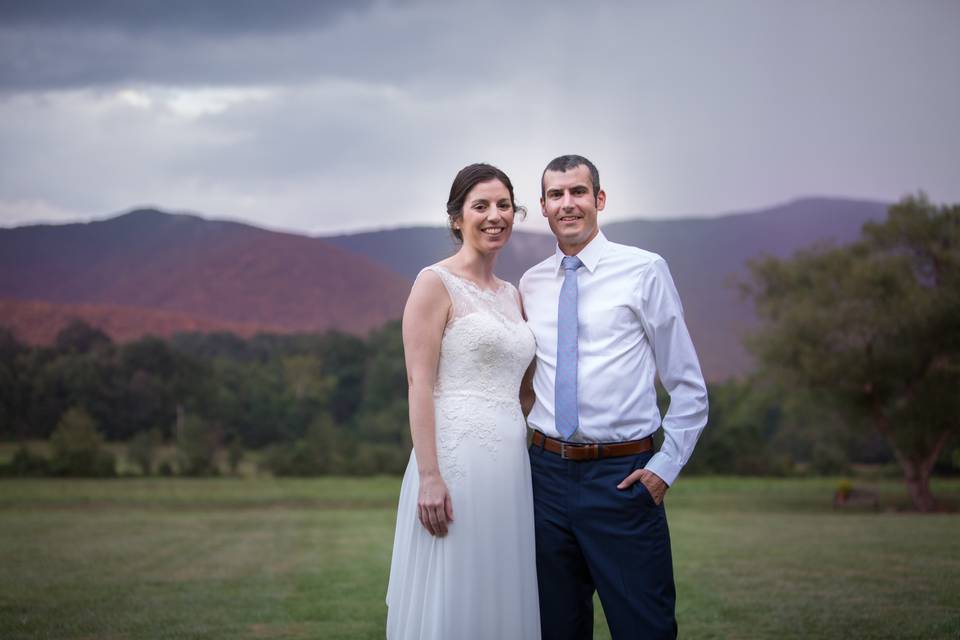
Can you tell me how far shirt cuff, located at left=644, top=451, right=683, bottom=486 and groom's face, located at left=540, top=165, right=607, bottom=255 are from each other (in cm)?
88

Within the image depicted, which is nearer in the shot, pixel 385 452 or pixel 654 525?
pixel 654 525

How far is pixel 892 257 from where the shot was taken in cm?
2062

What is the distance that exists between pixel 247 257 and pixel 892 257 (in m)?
21.6

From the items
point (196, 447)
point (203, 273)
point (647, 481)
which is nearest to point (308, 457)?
point (196, 447)

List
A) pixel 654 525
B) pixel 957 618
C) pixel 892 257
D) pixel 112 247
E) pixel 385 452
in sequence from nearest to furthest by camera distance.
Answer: pixel 654 525
pixel 957 618
pixel 892 257
pixel 385 452
pixel 112 247

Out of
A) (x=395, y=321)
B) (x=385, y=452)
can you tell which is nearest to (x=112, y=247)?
(x=395, y=321)

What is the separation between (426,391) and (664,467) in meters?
0.91

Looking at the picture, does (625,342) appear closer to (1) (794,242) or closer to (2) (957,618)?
(2) (957,618)

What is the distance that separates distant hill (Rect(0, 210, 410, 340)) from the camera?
27422 mm

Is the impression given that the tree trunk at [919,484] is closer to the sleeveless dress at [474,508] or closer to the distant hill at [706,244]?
the distant hill at [706,244]

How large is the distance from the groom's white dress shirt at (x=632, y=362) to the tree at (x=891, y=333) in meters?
17.7

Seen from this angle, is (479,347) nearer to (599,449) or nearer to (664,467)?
(599,449)

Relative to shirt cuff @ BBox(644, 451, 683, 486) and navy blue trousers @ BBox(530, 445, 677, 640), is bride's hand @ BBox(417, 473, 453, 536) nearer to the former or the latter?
navy blue trousers @ BBox(530, 445, 677, 640)

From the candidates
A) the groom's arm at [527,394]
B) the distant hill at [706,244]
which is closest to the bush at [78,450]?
the distant hill at [706,244]
